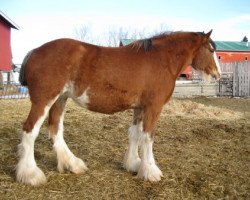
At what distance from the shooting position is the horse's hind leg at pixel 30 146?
4.82 m

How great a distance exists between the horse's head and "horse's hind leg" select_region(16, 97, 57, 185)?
2.59m

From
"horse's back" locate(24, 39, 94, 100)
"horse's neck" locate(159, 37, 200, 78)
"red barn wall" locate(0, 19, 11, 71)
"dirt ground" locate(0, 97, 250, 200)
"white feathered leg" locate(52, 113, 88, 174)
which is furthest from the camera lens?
"red barn wall" locate(0, 19, 11, 71)

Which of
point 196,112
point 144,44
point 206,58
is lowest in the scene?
point 196,112

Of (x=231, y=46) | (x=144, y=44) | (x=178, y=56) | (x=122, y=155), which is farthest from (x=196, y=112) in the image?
(x=231, y=46)

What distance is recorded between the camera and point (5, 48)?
2406 cm

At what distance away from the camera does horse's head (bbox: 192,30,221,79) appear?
18.9 feet

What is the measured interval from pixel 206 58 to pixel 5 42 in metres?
21.0

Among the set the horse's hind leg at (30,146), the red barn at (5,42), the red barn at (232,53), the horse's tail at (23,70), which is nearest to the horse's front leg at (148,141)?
the horse's hind leg at (30,146)

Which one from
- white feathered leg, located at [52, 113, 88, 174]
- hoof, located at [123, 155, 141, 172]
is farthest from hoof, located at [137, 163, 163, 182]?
white feathered leg, located at [52, 113, 88, 174]

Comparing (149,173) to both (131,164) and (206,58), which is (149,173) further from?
(206,58)

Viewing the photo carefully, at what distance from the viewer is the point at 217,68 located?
19.6 feet

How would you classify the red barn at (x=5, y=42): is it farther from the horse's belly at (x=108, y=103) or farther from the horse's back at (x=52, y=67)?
the horse's belly at (x=108, y=103)

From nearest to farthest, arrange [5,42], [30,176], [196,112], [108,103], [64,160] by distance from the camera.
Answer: [30,176]
[108,103]
[64,160]
[196,112]
[5,42]

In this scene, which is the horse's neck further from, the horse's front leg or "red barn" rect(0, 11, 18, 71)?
"red barn" rect(0, 11, 18, 71)
